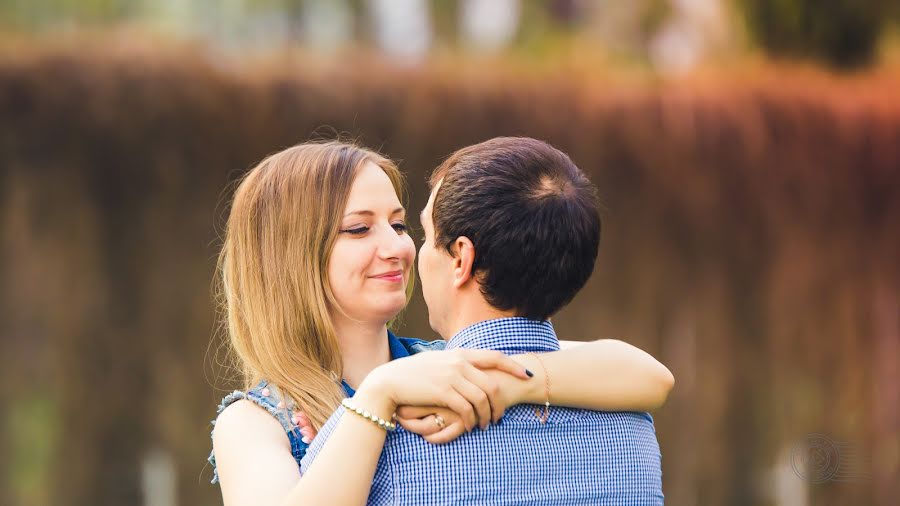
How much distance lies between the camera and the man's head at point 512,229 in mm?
1479

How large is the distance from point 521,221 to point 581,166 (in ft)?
12.3

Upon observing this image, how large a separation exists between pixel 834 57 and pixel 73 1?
4.27 m

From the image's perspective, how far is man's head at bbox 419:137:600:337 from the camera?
1.48 meters

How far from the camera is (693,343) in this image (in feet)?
17.7

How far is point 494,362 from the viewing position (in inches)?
57.4

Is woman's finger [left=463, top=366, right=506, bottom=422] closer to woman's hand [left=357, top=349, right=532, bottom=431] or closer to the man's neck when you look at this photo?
woman's hand [left=357, top=349, right=532, bottom=431]

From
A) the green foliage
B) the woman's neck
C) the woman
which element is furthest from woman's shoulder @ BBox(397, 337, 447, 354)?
the green foliage

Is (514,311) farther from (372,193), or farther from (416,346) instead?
(416,346)

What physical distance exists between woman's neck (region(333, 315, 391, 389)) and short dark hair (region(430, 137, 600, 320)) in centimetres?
59

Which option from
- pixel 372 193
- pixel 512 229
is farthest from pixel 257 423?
pixel 512 229

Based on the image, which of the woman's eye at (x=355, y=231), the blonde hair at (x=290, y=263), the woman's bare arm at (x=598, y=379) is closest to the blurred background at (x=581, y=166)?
the blonde hair at (x=290, y=263)

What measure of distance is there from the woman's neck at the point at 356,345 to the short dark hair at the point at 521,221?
0.59 meters

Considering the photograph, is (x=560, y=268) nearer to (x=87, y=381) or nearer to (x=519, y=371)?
(x=519, y=371)

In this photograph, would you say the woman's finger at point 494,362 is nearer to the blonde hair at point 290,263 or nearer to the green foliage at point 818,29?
the blonde hair at point 290,263
